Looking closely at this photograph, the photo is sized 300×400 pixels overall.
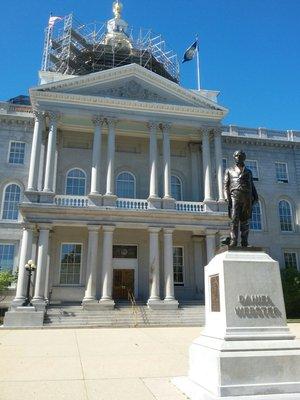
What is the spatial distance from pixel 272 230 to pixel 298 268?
13.3ft

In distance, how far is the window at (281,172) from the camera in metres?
36.6

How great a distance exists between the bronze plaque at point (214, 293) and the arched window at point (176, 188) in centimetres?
2465

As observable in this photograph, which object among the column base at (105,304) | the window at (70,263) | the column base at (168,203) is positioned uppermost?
the column base at (168,203)

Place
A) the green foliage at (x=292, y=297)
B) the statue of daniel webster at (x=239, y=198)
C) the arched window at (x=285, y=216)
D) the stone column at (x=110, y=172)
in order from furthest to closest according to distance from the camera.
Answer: the arched window at (x=285, y=216)
the green foliage at (x=292, y=297)
the stone column at (x=110, y=172)
the statue of daniel webster at (x=239, y=198)

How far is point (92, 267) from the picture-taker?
24.9 m

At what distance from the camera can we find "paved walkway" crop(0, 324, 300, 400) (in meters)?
6.88

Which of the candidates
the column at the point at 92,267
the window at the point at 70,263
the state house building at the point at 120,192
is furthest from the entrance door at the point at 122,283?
the column at the point at 92,267

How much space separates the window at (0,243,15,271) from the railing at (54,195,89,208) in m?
5.81

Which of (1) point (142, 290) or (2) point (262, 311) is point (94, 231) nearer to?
(1) point (142, 290)

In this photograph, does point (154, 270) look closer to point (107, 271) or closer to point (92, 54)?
point (107, 271)

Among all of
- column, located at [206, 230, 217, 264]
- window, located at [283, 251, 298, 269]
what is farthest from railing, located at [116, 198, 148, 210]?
window, located at [283, 251, 298, 269]

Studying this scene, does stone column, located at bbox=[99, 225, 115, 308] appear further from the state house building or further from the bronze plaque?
the bronze plaque

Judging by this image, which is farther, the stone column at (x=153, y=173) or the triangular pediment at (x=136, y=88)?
the triangular pediment at (x=136, y=88)

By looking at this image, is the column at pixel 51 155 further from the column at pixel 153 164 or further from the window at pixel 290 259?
the window at pixel 290 259
